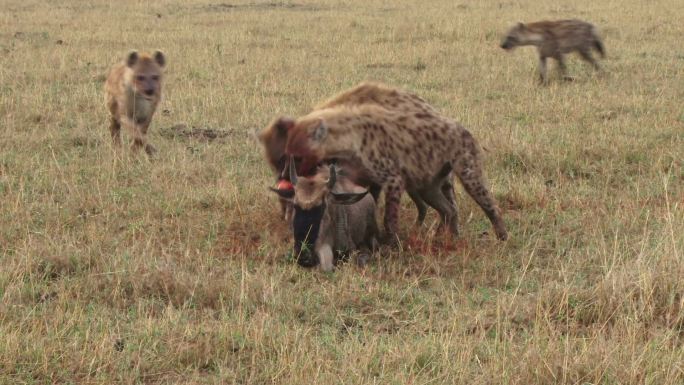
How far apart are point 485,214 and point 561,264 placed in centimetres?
133

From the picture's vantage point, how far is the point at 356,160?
5523 mm

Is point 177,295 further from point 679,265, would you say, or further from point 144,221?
point 679,265

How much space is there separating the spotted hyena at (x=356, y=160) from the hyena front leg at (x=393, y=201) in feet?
0.47

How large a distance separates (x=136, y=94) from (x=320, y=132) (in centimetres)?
330

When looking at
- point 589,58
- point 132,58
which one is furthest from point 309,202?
point 589,58

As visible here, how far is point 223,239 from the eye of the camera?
571 centimetres

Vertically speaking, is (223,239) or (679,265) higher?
(679,265)

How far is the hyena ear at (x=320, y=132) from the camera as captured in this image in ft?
17.4

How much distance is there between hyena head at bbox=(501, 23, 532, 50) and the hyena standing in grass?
242 inches

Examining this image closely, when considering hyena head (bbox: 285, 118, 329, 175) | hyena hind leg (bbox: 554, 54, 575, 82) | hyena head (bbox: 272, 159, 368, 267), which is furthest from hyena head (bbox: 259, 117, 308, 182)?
hyena hind leg (bbox: 554, 54, 575, 82)

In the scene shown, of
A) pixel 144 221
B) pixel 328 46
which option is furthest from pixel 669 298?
pixel 328 46

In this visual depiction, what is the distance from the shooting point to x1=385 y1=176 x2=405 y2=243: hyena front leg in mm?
5535

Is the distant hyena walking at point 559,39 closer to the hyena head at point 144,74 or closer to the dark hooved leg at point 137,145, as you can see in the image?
the hyena head at point 144,74

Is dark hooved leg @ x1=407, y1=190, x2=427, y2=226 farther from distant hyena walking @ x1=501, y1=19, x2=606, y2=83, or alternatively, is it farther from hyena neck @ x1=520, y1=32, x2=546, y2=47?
hyena neck @ x1=520, y1=32, x2=546, y2=47
